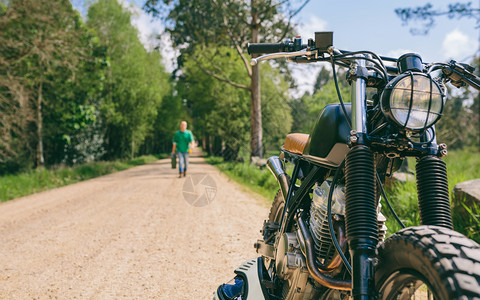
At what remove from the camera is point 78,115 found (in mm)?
18766

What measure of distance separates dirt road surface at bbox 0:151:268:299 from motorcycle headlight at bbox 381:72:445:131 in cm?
252

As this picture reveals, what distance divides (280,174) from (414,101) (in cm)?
147

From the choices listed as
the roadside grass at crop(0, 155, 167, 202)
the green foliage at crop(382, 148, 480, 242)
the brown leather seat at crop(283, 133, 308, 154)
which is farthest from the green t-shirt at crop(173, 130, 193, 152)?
the brown leather seat at crop(283, 133, 308, 154)

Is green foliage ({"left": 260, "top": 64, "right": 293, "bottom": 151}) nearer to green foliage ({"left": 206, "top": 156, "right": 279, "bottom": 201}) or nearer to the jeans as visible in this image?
green foliage ({"left": 206, "top": 156, "right": 279, "bottom": 201})

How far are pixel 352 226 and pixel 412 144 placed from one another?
48cm

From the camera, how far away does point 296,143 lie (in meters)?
2.68

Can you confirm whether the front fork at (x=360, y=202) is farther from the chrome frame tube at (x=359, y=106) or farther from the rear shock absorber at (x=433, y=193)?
the rear shock absorber at (x=433, y=193)

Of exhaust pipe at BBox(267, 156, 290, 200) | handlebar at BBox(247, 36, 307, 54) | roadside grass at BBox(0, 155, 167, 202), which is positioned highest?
handlebar at BBox(247, 36, 307, 54)

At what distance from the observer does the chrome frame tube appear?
171 cm

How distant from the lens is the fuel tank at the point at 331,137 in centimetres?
194

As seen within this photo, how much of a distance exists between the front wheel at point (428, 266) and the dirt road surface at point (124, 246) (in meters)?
2.26

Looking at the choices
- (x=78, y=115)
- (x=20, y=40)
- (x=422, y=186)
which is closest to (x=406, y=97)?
(x=422, y=186)

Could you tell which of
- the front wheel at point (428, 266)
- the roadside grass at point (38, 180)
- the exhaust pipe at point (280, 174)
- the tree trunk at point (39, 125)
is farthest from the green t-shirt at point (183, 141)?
the front wheel at point (428, 266)

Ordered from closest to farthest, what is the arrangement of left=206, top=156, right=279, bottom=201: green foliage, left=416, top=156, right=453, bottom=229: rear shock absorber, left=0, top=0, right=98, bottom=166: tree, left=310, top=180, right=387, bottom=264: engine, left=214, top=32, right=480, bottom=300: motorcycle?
left=214, top=32, right=480, bottom=300: motorcycle < left=416, top=156, right=453, bottom=229: rear shock absorber < left=310, top=180, right=387, bottom=264: engine < left=206, top=156, right=279, bottom=201: green foliage < left=0, top=0, right=98, bottom=166: tree
